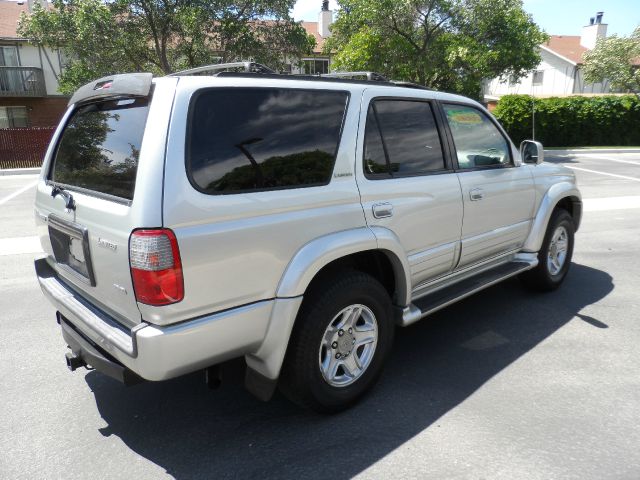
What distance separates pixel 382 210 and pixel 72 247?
1767 mm

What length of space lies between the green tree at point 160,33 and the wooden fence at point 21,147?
3.10m

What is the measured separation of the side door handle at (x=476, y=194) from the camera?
3.52 metres

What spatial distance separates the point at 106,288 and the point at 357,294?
132 cm

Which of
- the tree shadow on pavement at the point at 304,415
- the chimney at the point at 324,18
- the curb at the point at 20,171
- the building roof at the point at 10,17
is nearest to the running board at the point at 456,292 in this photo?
the tree shadow on pavement at the point at 304,415

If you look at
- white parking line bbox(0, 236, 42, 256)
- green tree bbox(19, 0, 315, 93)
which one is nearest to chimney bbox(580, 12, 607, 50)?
green tree bbox(19, 0, 315, 93)

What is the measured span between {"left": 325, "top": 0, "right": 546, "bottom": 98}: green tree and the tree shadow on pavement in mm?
13457

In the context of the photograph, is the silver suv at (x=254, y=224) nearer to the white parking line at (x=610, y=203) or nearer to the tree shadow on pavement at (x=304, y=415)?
the tree shadow on pavement at (x=304, y=415)

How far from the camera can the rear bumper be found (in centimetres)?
211

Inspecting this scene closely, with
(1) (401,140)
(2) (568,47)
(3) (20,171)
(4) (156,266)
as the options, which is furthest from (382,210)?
(2) (568,47)

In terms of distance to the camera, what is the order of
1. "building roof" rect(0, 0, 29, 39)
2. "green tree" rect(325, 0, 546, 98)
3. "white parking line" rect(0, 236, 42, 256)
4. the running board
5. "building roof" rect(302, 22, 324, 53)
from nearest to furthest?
the running board < "white parking line" rect(0, 236, 42, 256) < "green tree" rect(325, 0, 546, 98) < "building roof" rect(0, 0, 29, 39) < "building roof" rect(302, 22, 324, 53)

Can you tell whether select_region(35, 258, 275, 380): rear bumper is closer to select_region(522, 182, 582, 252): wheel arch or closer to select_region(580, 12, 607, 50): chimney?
select_region(522, 182, 582, 252): wheel arch

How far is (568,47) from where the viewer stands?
40.6 metres

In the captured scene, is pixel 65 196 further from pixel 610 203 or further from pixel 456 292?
pixel 610 203

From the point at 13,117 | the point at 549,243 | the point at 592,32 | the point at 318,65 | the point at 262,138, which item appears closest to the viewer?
the point at 262,138
